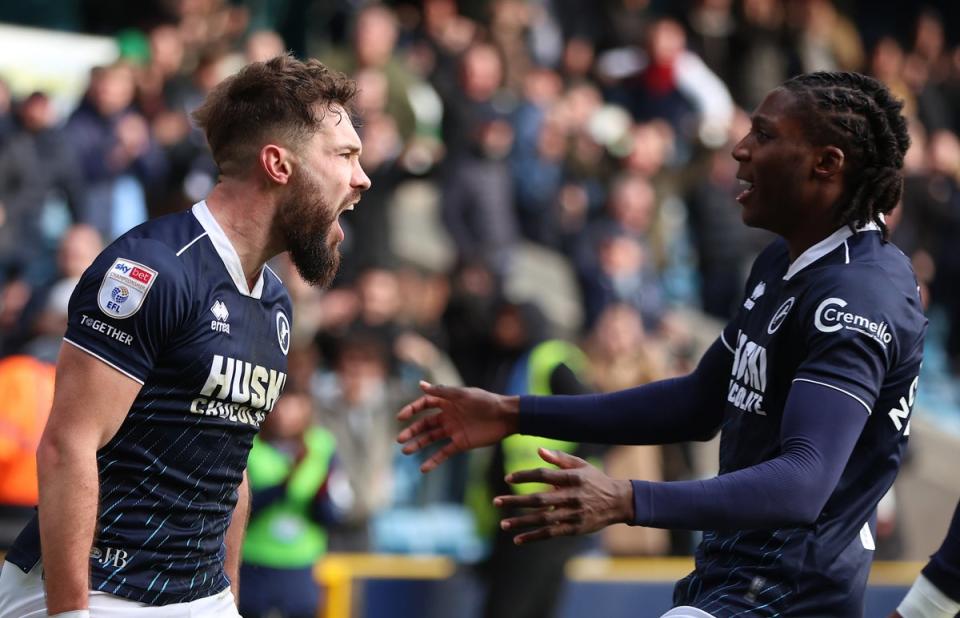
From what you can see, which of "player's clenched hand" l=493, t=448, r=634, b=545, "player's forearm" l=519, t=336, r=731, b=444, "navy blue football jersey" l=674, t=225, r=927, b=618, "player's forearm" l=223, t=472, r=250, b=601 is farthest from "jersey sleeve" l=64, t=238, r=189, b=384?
"navy blue football jersey" l=674, t=225, r=927, b=618

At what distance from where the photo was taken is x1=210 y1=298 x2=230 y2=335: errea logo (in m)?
3.83

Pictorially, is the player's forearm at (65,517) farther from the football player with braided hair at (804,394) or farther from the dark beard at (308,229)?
the football player with braided hair at (804,394)

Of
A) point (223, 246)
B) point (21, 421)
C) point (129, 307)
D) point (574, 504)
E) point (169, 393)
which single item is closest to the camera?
point (574, 504)

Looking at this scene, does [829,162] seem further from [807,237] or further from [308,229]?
[308,229]

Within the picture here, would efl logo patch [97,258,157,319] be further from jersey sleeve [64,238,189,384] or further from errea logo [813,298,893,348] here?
errea logo [813,298,893,348]

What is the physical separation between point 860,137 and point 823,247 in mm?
326

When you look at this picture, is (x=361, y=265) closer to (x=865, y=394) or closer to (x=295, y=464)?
(x=295, y=464)

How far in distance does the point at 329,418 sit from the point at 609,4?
6.91 meters

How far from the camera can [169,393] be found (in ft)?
12.4

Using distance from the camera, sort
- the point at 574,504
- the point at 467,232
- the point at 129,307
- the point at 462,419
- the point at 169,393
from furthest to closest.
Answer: the point at 467,232 < the point at 462,419 < the point at 169,393 < the point at 129,307 < the point at 574,504

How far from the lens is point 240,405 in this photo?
3928 mm

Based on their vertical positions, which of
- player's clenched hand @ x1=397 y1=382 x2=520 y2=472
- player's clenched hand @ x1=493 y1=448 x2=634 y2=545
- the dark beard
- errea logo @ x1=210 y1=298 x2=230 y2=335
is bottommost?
player's clenched hand @ x1=493 y1=448 x2=634 y2=545

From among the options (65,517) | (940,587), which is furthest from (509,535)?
(65,517)

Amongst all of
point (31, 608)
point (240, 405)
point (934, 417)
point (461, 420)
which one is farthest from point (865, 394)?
point (934, 417)
